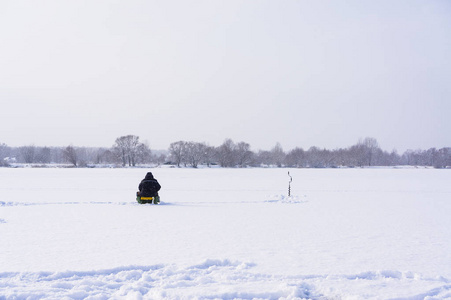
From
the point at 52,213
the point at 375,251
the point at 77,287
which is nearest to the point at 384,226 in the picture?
the point at 375,251

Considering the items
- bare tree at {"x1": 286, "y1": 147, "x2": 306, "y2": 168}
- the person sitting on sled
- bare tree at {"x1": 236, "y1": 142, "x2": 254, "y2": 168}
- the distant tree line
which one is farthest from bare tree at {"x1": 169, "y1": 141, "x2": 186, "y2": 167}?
the person sitting on sled

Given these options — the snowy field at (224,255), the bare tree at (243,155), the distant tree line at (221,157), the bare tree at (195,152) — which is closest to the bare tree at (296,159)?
the distant tree line at (221,157)

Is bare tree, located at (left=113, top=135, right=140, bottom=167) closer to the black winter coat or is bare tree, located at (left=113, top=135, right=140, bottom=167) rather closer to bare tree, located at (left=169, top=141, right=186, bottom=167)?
bare tree, located at (left=169, top=141, right=186, bottom=167)

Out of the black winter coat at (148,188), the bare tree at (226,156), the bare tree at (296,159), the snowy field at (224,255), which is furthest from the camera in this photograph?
the bare tree at (296,159)

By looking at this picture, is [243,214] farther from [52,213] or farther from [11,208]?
[11,208]

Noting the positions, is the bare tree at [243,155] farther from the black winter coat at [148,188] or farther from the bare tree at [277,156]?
the black winter coat at [148,188]

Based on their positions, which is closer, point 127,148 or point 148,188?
point 148,188

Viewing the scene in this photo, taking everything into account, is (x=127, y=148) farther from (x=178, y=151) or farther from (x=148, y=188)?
(x=148, y=188)

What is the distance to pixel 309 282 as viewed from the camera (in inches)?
238

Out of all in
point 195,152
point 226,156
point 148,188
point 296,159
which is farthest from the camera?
point 296,159

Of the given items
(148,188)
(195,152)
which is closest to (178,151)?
(195,152)

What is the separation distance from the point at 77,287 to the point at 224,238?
435cm

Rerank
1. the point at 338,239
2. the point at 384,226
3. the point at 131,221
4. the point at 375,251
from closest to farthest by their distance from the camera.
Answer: the point at 375,251
the point at 338,239
the point at 384,226
the point at 131,221

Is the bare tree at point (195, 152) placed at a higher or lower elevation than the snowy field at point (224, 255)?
higher
